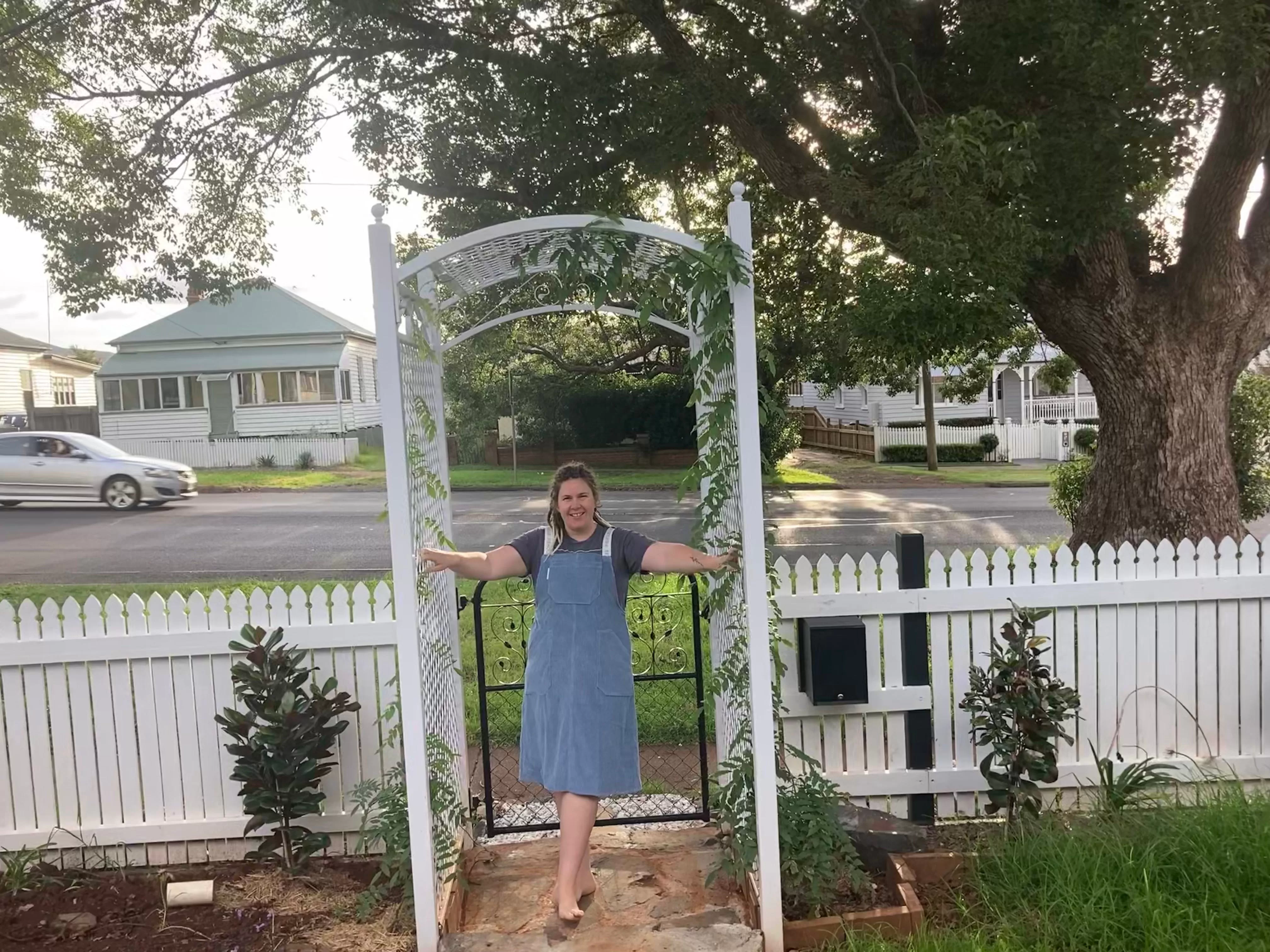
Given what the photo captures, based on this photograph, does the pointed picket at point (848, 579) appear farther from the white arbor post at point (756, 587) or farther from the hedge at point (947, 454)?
the hedge at point (947, 454)

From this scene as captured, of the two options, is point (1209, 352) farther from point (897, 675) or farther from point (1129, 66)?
point (897, 675)

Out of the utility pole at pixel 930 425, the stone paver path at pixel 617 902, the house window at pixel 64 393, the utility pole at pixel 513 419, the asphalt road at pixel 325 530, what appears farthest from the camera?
the utility pole at pixel 930 425

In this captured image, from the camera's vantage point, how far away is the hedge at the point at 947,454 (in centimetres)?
2255

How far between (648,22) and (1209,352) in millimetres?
4640

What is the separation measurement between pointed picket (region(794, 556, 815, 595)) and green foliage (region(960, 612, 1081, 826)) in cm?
76

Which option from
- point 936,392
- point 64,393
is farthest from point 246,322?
point 936,392

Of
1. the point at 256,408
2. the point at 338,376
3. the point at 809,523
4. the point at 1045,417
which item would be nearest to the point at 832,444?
the point at 1045,417

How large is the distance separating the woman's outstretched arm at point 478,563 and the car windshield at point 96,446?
1091 cm

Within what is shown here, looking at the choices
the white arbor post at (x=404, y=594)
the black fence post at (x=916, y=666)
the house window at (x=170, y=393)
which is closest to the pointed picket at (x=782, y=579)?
the black fence post at (x=916, y=666)

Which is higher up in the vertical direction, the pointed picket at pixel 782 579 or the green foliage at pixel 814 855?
the pointed picket at pixel 782 579

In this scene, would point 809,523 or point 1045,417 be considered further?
point 1045,417

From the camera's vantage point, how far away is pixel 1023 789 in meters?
3.16

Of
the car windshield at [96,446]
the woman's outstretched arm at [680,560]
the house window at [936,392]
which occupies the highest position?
the house window at [936,392]

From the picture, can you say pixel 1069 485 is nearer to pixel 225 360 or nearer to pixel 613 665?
pixel 613 665
